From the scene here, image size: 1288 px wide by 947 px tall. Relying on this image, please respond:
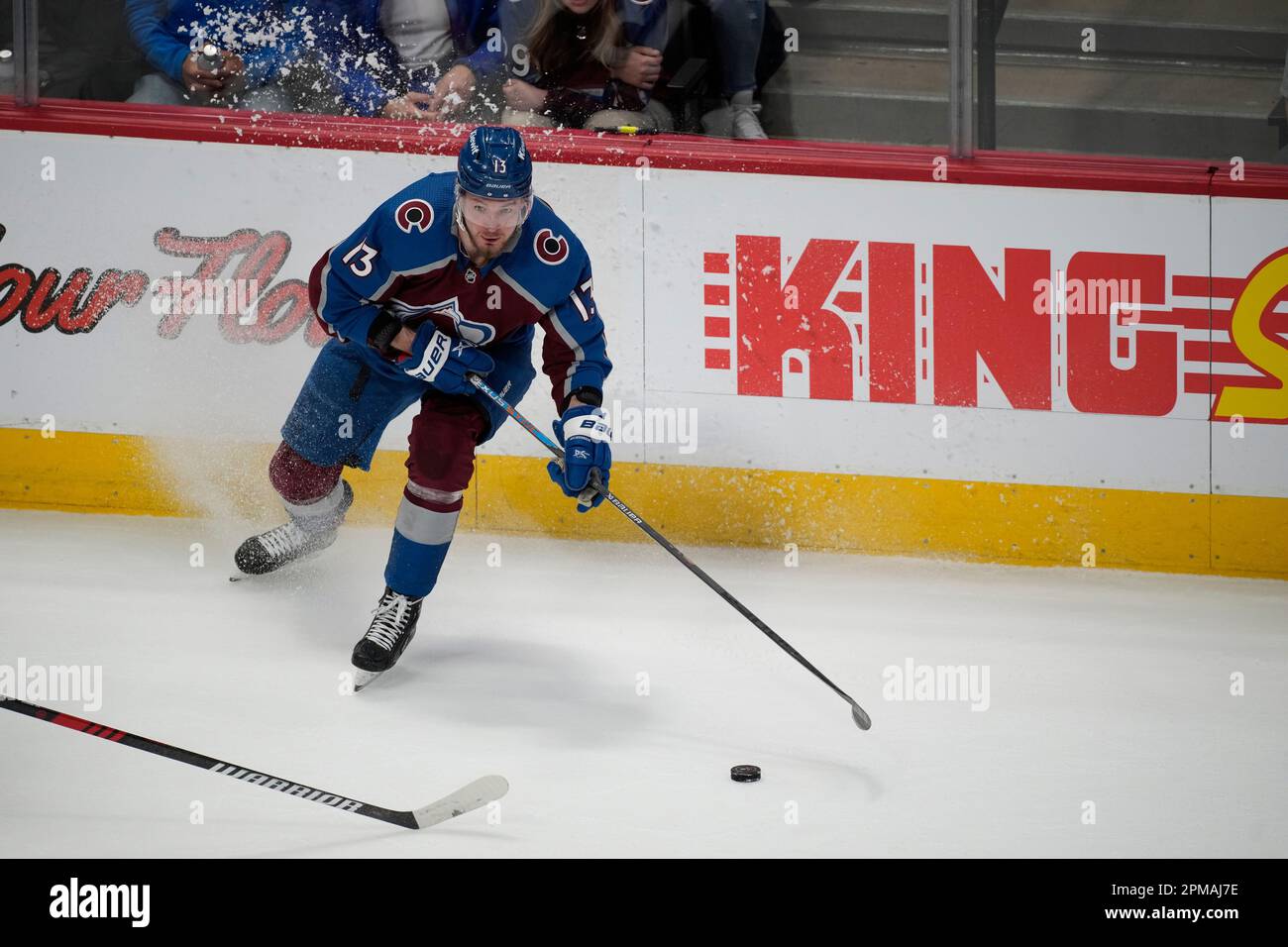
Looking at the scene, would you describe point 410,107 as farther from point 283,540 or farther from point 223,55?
point 283,540

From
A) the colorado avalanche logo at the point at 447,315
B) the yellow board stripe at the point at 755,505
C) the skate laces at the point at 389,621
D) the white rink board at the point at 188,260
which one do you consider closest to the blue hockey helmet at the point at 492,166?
the colorado avalanche logo at the point at 447,315

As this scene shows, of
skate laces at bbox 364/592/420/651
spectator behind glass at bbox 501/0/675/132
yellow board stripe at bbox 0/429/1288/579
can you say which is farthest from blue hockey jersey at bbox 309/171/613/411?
spectator behind glass at bbox 501/0/675/132

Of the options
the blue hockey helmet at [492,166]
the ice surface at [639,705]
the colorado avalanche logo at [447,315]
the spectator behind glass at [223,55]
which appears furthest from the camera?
the spectator behind glass at [223,55]

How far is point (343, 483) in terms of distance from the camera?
399 centimetres

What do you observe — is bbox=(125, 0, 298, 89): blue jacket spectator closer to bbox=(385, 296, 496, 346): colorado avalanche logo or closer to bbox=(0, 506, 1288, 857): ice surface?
bbox=(0, 506, 1288, 857): ice surface

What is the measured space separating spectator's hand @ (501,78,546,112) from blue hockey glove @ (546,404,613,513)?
1.70m

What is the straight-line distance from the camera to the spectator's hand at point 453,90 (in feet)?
15.0

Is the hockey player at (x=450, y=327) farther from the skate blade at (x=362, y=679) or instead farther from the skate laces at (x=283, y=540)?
the skate laces at (x=283, y=540)

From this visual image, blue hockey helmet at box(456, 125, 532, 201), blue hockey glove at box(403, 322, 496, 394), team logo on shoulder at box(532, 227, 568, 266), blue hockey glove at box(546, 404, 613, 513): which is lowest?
blue hockey glove at box(546, 404, 613, 513)

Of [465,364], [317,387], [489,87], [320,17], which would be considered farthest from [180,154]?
[465,364]

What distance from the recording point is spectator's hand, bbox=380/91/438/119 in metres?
4.60

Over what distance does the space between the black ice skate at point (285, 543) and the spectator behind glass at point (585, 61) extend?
57.5 inches

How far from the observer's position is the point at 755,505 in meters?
4.54

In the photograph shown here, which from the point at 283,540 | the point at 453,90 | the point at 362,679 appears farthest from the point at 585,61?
the point at 362,679
